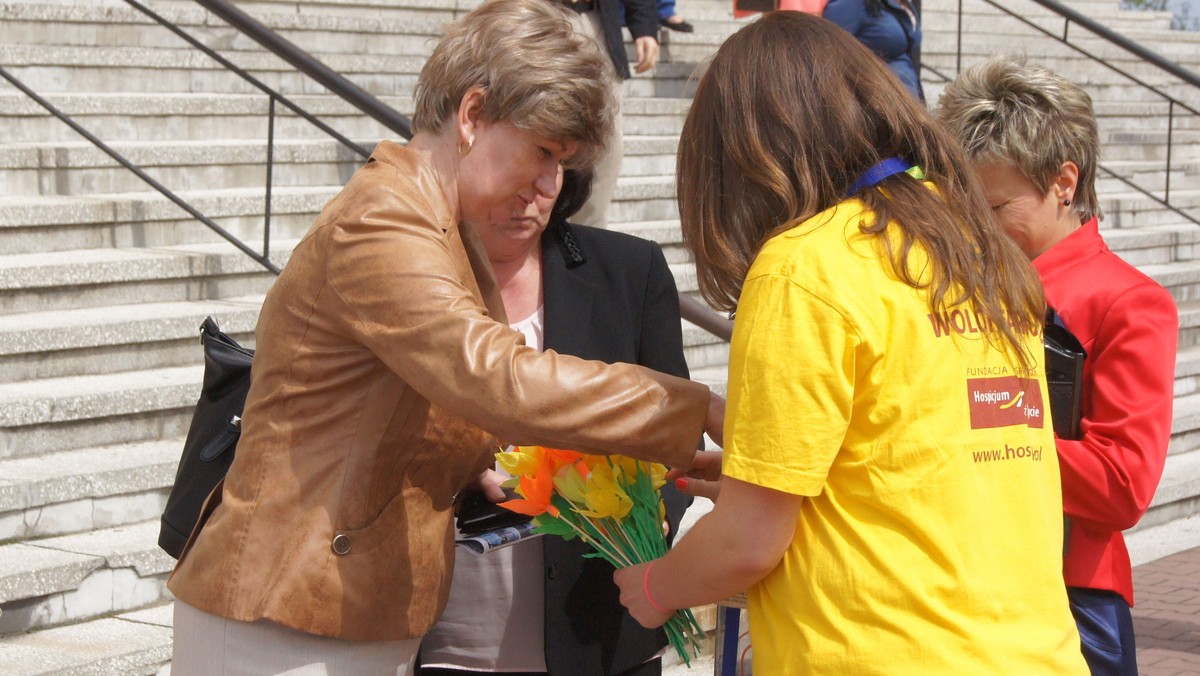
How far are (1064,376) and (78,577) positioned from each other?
2839mm

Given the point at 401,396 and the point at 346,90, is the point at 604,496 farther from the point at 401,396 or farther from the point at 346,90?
the point at 346,90

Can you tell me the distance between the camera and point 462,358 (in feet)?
6.44

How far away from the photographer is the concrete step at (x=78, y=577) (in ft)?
12.8

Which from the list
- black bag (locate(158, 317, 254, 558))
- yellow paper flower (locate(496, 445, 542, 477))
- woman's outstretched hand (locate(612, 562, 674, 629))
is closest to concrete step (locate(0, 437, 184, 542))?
black bag (locate(158, 317, 254, 558))

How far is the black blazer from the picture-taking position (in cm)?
264

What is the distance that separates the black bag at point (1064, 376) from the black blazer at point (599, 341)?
2.39ft

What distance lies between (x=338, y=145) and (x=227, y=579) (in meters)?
5.19

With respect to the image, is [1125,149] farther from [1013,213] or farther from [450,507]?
[450,507]

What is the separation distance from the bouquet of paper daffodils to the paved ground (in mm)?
3226

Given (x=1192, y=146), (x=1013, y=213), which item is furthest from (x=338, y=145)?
(x=1192, y=146)

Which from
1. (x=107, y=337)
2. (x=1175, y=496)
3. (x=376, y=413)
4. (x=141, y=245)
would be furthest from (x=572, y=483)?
(x=1175, y=496)

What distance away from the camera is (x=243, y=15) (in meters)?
5.74

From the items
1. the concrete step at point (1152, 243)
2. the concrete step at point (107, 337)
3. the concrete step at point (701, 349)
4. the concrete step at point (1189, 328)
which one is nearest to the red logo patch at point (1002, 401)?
the concrete step at point (107, 337)

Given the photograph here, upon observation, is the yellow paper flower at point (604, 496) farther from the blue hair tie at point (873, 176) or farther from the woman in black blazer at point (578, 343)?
the blue hair tie at point (873, 176)
